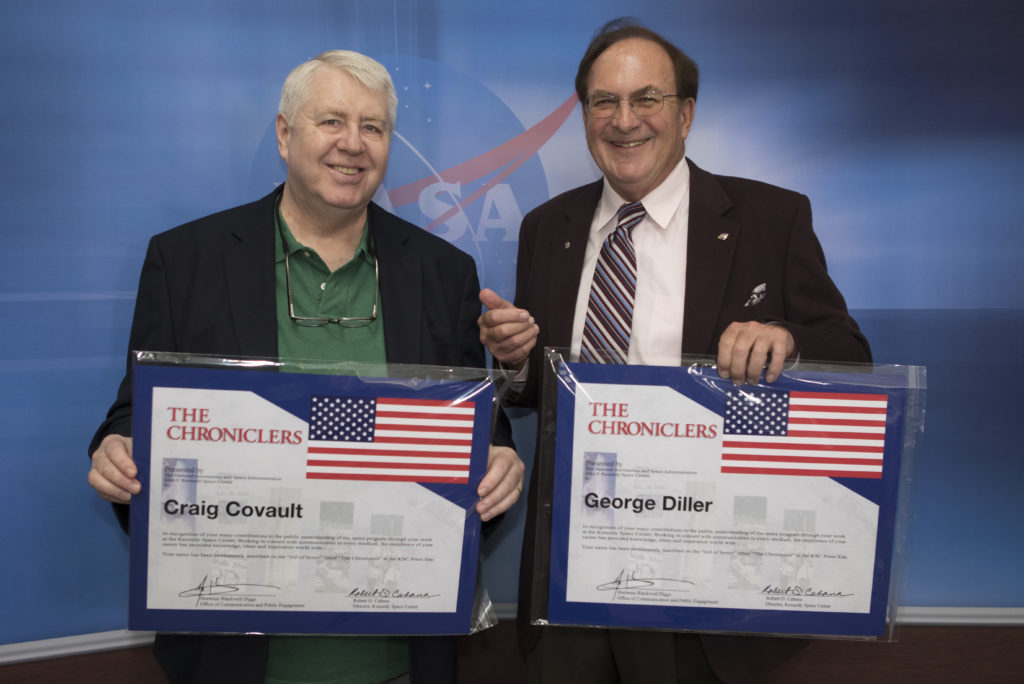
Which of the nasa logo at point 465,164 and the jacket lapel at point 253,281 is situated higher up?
the nasa logo at point 465,164

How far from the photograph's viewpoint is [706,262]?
229cm

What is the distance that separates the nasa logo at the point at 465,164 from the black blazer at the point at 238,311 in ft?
2.51

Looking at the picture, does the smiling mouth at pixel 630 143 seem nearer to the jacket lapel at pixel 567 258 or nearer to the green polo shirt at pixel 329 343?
the jacket lapel at pixel 567 258

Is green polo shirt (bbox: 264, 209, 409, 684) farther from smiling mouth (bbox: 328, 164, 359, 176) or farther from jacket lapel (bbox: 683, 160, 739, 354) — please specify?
jacket lapel (bbox: 683, 160, 739, 354)

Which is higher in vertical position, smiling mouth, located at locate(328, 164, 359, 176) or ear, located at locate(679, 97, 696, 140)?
ear, located at locate(679, 97, 696, 140)

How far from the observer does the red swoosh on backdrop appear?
3126mm

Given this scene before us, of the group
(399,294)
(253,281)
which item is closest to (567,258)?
(399,294)

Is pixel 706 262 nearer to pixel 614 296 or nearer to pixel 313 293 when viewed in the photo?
pixel 614 296

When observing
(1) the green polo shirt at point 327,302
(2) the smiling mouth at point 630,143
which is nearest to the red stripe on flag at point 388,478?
(1) the green polo shirt at point 327,302

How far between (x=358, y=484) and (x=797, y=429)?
3.88 feet

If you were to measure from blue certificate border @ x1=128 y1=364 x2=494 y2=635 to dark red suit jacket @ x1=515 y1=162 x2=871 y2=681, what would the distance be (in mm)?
191

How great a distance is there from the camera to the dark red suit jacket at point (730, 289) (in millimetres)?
2160

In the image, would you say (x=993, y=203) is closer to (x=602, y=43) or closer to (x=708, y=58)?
(x=708, y=58)
